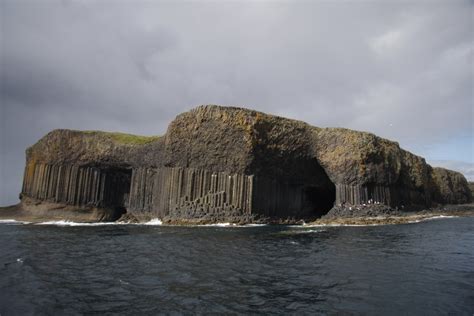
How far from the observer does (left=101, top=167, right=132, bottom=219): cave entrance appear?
49375 millimetres

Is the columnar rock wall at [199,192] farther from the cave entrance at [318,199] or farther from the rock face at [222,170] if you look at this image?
the cave entrance at [318,199]

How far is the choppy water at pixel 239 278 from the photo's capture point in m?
9.77

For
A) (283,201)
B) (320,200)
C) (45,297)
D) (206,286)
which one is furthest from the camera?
(320,200)

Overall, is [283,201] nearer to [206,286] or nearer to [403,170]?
[403,170]

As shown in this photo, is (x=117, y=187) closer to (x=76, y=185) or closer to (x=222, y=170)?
(x=76, y=185)

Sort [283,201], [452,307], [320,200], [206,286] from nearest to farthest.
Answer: [452,307]
[206,286]
[283,201]
[320,200]

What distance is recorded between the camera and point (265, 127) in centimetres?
4197

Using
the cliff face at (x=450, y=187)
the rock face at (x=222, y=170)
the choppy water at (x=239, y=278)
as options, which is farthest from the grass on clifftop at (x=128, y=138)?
the cliff face at (x=450, y=187)

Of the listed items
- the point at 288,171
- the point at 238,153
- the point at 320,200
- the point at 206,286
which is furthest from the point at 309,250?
the point at 320,200

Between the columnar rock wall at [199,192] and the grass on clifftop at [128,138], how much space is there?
612 centimetres

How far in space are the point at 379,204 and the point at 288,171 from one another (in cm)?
1117

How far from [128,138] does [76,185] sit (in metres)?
9.14

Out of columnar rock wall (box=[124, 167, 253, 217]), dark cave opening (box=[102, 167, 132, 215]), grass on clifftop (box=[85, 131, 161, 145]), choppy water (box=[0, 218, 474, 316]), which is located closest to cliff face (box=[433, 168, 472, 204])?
columnar rock wall (box=[124, 167, 253, 217])

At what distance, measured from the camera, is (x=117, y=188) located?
5022cm
